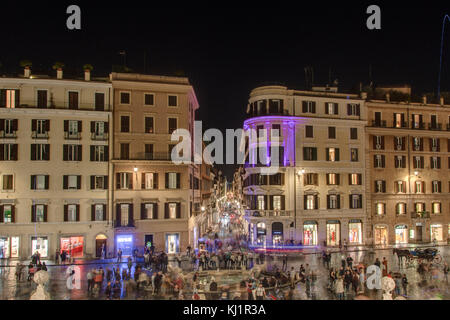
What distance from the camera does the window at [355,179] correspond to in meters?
51.9

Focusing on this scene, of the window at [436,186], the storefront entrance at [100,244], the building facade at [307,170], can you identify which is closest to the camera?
the storefront entrance at [100,244]

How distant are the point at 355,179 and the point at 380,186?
3954mm

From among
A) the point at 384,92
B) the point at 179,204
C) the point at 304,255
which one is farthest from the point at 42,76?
the point at 384,92

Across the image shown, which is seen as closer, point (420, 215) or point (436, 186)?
point (420, 215)

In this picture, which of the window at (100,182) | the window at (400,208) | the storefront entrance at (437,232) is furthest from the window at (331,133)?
the window at (100,182)

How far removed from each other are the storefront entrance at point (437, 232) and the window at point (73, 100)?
4677cm

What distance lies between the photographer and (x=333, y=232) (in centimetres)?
5072

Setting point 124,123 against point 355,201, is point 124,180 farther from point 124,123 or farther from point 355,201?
point 355,201

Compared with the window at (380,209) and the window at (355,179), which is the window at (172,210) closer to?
the window at (355,179)

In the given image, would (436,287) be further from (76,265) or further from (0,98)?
(0,98)

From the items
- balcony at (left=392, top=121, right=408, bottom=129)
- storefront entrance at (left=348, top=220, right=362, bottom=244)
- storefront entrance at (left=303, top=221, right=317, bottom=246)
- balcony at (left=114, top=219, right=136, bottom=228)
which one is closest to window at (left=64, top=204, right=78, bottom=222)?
balcony at (left=114, top=219, right=136, bottom=228)

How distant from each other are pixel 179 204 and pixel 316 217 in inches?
664

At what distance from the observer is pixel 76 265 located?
37531 mm

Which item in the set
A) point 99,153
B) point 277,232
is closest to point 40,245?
point 99,153
